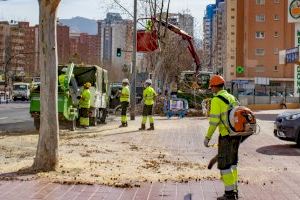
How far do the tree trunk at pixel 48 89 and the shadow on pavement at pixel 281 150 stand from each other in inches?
237

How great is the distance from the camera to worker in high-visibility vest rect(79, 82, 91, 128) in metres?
21.6

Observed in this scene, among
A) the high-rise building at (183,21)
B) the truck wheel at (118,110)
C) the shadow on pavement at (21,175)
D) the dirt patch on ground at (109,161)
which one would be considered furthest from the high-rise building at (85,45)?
the shadow on pavement at (21,175)

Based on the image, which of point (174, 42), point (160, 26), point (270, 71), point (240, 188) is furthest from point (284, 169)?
point (270, 71)

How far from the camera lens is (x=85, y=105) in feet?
71.0

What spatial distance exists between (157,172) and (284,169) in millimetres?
2657

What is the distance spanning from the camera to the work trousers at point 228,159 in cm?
834

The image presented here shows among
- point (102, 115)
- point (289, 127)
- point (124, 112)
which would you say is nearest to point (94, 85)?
point (124, 112)

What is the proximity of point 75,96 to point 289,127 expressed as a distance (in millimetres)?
9090

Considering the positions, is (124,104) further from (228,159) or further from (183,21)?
(183,21)

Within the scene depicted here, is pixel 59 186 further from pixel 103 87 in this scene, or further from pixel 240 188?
pixel 103 87

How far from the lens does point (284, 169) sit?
38.4 feet

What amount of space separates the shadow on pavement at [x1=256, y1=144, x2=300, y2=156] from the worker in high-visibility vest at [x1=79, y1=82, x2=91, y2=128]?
7776mm

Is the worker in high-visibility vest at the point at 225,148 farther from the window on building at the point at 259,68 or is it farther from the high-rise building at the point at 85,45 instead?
the high-rise building at the point at 85,45

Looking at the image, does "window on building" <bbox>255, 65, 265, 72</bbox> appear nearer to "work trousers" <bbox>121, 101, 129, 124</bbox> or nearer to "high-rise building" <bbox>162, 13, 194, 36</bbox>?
"high-rise building" <bbox>162, 13, 194, 36</bbox>
